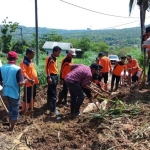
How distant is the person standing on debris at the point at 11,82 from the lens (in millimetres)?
5703

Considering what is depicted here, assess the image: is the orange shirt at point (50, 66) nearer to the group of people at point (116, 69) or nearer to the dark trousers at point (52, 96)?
the dark trousers at point (52, 96)

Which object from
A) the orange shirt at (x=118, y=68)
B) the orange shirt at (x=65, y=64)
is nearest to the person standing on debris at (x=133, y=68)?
the orange shirt at (x=118, y=68)

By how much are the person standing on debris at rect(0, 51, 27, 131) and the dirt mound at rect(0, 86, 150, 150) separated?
1.50 ft

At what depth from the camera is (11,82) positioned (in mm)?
5758

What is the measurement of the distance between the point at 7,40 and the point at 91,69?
36.2m

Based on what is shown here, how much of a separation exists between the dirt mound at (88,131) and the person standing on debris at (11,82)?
0.46 metres

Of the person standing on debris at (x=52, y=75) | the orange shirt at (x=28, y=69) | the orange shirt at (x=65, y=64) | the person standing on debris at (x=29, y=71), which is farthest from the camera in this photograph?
the orange shirt at (x=65, y=64)

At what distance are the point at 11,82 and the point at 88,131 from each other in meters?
1.68

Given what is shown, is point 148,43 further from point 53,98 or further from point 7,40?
point 7,40

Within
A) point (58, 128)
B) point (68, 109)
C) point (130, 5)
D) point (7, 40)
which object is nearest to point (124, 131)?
point (58, 128)

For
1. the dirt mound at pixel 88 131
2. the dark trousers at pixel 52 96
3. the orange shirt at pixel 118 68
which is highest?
the orange shirt at pixel 118 68

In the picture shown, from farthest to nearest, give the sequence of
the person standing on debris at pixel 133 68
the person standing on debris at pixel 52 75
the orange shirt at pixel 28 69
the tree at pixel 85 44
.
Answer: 1. the tree at pixel 85 44
2. the person standing on debris at pixel 133 68
3. the person standing on debris at pixel 52 75
4. the orange shirt at pixel 28 69

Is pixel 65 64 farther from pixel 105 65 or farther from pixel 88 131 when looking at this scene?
pixel 105 65

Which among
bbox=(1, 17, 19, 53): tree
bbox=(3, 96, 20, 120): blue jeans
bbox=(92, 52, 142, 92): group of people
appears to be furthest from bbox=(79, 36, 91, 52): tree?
bbox=(3, 96, 20, 120): blue jeans
